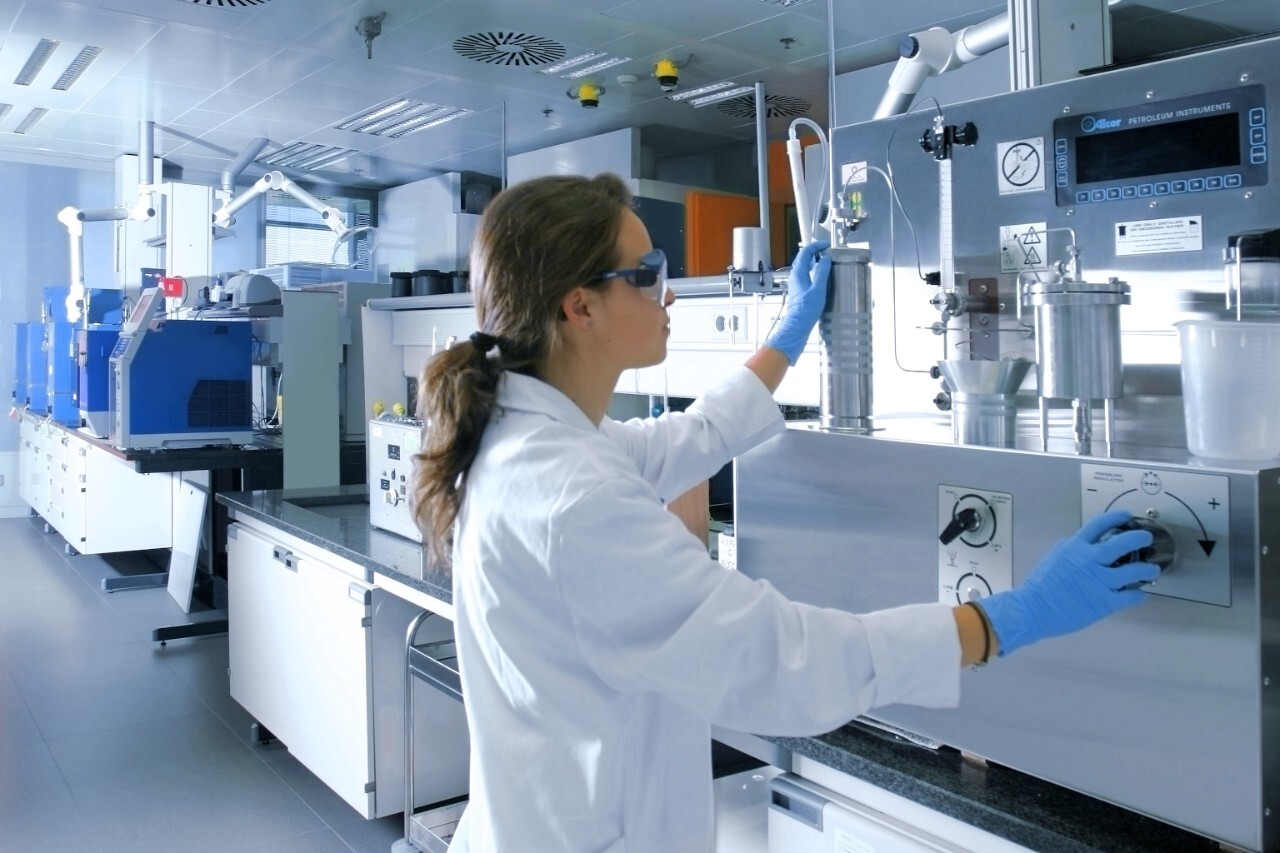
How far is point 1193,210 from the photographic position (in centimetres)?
108

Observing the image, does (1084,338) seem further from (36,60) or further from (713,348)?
(36,60)

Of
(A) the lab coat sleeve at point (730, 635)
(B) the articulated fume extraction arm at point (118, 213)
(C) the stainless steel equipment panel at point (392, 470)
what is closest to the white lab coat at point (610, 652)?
(A) the lab coat sleeve at point (730, 635)

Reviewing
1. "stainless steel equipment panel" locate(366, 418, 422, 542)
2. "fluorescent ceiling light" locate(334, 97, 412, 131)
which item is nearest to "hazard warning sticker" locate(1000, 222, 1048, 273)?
"stainless steel equipment panel" locate(366, 418, 422, 542)

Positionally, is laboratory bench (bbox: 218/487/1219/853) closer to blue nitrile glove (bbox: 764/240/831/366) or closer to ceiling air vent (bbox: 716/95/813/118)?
blue nitrile glove (bbox: 764/240/831/366)

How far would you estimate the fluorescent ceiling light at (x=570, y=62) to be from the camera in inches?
207

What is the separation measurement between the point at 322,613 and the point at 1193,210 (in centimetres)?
239

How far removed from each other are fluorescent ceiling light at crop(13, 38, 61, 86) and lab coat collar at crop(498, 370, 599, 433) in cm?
516

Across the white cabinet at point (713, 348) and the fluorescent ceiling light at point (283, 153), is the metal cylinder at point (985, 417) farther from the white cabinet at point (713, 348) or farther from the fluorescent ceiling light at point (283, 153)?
the fluorescent ceiling light at point (283, 153)

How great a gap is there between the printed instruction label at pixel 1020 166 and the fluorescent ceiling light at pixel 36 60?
530 centimetres

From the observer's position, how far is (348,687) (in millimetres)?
2688

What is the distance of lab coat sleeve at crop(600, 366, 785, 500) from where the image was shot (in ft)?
4.56

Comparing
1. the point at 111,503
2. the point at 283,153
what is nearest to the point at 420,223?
the point at 283,153

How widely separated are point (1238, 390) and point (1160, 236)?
0.26m

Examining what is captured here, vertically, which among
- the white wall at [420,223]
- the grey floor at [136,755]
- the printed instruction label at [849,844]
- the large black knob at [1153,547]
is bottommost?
the grey floor at [136,755]
